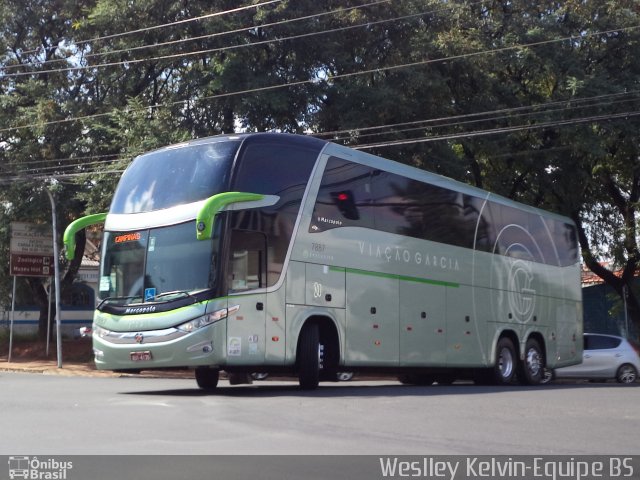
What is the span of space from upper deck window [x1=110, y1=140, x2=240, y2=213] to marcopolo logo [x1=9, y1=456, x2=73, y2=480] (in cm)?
740

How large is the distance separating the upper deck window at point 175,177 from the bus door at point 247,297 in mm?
1045

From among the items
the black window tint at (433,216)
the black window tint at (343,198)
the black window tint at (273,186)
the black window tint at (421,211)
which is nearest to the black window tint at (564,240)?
the black window tint at (433,216)

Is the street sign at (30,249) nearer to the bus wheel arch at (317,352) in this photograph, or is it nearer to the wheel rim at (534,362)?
the bus wheel arch at (317,352)

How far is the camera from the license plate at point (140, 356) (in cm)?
1484

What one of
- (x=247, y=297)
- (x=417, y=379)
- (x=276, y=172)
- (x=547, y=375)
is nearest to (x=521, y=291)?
(x=417, y=379)

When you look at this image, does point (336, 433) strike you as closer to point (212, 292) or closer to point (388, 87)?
point (212, 292)

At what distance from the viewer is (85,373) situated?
2745cm

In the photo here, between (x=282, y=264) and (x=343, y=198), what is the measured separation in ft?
6.72

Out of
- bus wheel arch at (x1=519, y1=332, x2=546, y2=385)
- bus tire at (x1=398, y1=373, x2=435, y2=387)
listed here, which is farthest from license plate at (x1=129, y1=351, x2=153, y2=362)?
bus wheel arch at (x1=519, y1=332, x2=546, y2=385)

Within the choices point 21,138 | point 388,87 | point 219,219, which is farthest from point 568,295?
point 21,138

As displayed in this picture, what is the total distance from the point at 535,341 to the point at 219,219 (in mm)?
11333

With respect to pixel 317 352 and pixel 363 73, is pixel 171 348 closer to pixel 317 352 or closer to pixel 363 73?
pixel 317 352

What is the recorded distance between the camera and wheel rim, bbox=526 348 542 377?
22453 millimetres

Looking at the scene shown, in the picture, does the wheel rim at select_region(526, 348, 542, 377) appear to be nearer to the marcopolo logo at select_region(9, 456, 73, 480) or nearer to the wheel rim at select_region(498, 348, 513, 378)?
the wheel rim at select_region(498, 348, 513, 378)
